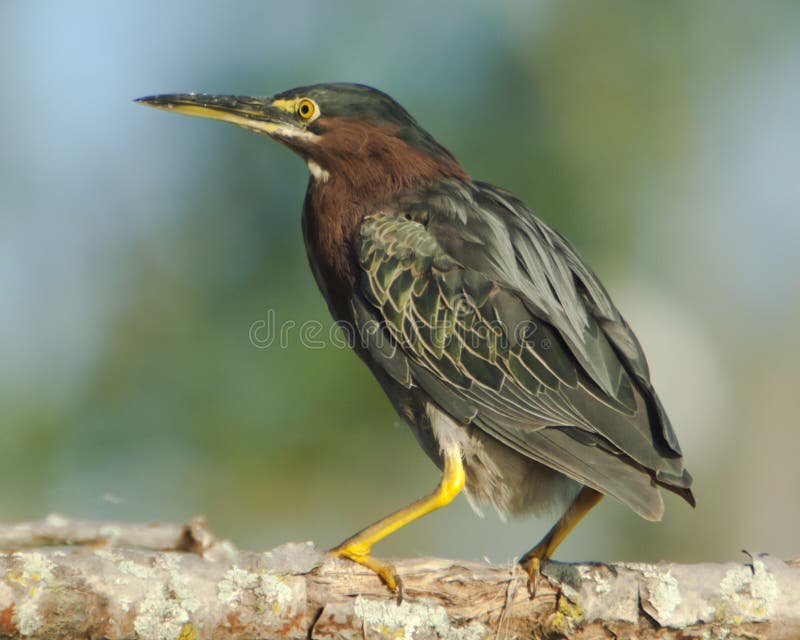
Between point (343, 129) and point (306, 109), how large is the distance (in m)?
0.22

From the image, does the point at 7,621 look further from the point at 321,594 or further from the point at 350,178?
the point at 350,178

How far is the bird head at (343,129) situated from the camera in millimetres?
4773

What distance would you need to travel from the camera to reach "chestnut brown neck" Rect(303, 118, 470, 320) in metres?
4.64

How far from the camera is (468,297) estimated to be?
14.0 feet

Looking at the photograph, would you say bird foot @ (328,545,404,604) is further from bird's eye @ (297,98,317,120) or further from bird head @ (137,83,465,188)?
bird's eye @ (297,98,317,120)

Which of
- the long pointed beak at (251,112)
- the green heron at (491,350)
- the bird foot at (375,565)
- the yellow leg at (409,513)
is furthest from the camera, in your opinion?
the long pointed beak at (251,112)

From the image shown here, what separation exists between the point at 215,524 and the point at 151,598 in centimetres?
388

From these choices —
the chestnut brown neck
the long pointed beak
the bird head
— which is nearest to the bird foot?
the chestnut brown neck

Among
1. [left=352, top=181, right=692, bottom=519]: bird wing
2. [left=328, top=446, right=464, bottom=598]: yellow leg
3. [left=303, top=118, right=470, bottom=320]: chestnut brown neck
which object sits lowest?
[left=328, top=446, right=464, bottom=598]: yellow leg

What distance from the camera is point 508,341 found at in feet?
13.9

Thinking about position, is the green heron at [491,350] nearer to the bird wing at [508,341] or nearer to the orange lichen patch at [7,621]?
the bird wing at [508,341]

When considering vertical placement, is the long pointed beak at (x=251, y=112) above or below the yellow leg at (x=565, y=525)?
above

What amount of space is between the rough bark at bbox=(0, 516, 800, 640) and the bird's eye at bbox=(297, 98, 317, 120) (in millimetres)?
2273

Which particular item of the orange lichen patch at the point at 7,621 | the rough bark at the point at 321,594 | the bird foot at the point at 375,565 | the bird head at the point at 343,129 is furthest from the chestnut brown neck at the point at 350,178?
the orange lichen patch at the point at 7,621
